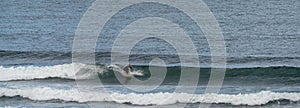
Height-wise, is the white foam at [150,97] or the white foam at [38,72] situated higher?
the white foam at [38,72]

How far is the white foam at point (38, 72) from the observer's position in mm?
34106

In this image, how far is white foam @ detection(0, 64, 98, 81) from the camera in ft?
112

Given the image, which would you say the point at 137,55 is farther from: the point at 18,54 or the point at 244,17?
the point at 244,17

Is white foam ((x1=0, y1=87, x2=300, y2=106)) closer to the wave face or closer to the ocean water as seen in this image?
the ocean water

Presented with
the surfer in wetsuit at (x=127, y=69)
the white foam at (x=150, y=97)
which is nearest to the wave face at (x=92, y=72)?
the surfer in wetsuit at (x=127, y=69)

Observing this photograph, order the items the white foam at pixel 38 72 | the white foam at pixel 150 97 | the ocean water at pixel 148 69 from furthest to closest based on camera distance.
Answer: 1. the white foam at pixel 38 72
2. the ocean water at pixel 148 69
3. the white foam at pixel 150 97

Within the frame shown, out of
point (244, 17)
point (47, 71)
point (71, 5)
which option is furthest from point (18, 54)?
point (71, 5)

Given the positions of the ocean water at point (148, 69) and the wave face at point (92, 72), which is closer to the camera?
the ocean water at point (148, 69)

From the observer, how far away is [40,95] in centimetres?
3016

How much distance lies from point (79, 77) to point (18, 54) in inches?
371

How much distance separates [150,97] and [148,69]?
7.68 metres

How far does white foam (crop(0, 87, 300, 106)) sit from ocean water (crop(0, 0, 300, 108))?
43 millimetres

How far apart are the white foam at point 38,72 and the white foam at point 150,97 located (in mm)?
3423

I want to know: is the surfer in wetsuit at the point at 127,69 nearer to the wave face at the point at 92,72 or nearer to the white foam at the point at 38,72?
the wave face at the point at 92,72
